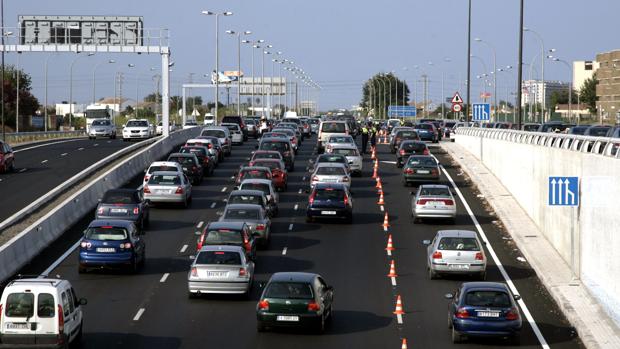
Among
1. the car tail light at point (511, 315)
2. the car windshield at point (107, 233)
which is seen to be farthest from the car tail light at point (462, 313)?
the car windshield at point (107, 233)

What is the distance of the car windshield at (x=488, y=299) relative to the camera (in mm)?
23828

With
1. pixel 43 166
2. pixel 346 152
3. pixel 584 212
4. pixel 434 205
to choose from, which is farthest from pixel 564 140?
pixel 43 166

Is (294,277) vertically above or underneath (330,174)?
underneath

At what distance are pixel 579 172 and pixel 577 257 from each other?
8.59 feet

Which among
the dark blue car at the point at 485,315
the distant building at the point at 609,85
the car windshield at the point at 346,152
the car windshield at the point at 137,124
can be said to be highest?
the distant building at the point at 609,85

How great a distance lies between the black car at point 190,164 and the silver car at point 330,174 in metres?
6.31

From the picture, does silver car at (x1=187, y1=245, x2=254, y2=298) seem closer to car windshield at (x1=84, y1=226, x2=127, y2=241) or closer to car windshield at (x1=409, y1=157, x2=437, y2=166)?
car windshield at (x1=84, y1=226, x2=127, y2=241)

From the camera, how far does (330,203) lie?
1645 inches

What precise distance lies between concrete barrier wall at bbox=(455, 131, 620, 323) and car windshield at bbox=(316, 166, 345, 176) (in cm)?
800

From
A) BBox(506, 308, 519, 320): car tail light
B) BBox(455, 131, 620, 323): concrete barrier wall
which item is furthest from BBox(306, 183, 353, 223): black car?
BBox(506, 308, 519, 320): car tail light

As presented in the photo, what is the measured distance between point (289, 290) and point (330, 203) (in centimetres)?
1739

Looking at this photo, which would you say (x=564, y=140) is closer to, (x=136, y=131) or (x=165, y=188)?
(x=165, y=188)

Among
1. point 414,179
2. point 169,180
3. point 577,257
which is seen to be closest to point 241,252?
point 577,257

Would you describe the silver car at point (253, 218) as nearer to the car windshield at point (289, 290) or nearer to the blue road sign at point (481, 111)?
the car windshield at point (289, 290)
